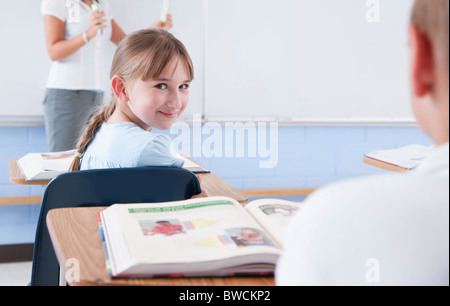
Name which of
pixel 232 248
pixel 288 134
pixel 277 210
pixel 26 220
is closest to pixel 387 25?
pixel 288 134

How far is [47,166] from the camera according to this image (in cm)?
181

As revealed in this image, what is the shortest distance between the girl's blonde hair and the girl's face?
0.02m

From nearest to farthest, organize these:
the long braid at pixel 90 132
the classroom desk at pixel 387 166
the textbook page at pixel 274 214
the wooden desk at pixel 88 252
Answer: the wooden desk at pixel 88 252, the textbook page at pixel 274 214, the long braid at pixel 90 132, the classroom desk at pixel 387 166

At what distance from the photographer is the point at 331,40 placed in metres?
3.21

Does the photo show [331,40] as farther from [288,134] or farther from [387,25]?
[288,134]

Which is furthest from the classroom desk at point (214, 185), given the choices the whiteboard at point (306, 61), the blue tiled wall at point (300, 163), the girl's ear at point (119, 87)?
the whiteboard at point (306, 61)

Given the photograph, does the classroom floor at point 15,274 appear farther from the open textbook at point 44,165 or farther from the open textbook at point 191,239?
the open textbook at point 191,239

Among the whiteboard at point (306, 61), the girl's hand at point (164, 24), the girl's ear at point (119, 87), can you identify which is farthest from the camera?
the whiteboard at point (306, 61)

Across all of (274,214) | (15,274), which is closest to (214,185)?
(274,214)

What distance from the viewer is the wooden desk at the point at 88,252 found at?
72 cm

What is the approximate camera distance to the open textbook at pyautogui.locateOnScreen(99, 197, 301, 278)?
73 centimetres

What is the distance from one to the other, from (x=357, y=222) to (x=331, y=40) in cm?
291

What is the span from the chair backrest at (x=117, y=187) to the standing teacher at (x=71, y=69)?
1550 millimetres

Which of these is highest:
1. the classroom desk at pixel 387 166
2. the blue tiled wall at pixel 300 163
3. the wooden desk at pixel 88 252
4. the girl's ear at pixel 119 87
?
the girl's ear at pixel 119 87
